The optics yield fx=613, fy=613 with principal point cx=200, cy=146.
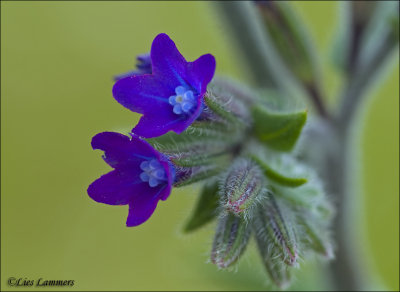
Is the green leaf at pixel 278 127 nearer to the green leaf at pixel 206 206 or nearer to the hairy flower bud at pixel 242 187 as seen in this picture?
the hairy flower bud at pixel 242 187

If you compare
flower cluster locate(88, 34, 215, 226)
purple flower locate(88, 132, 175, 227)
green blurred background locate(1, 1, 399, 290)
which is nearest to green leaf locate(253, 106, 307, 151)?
flower cluster locate(88, 34, 215, 226)

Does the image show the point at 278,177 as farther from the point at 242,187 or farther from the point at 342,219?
the point at 342,219

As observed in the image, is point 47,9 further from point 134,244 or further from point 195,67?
point 195,67

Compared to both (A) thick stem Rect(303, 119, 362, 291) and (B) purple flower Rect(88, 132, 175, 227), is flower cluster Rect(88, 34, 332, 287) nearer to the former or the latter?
(B) purple flower Rect(88, 132, 175, 227)

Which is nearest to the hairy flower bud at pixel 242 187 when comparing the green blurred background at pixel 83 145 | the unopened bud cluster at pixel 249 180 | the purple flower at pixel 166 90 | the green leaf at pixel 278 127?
the unopened bud cluster at pixel 249 180

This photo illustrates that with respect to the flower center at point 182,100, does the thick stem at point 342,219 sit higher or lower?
lower

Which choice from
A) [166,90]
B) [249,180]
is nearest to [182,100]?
[166,90]

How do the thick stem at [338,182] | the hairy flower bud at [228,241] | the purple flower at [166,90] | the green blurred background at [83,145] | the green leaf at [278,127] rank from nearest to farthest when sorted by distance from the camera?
the purple flower at [166,90]
the hairy flower bud at [228,241]
the green leaf at [278,127]
the thick stem at [338,182]
the green blurred background at [83,145]
